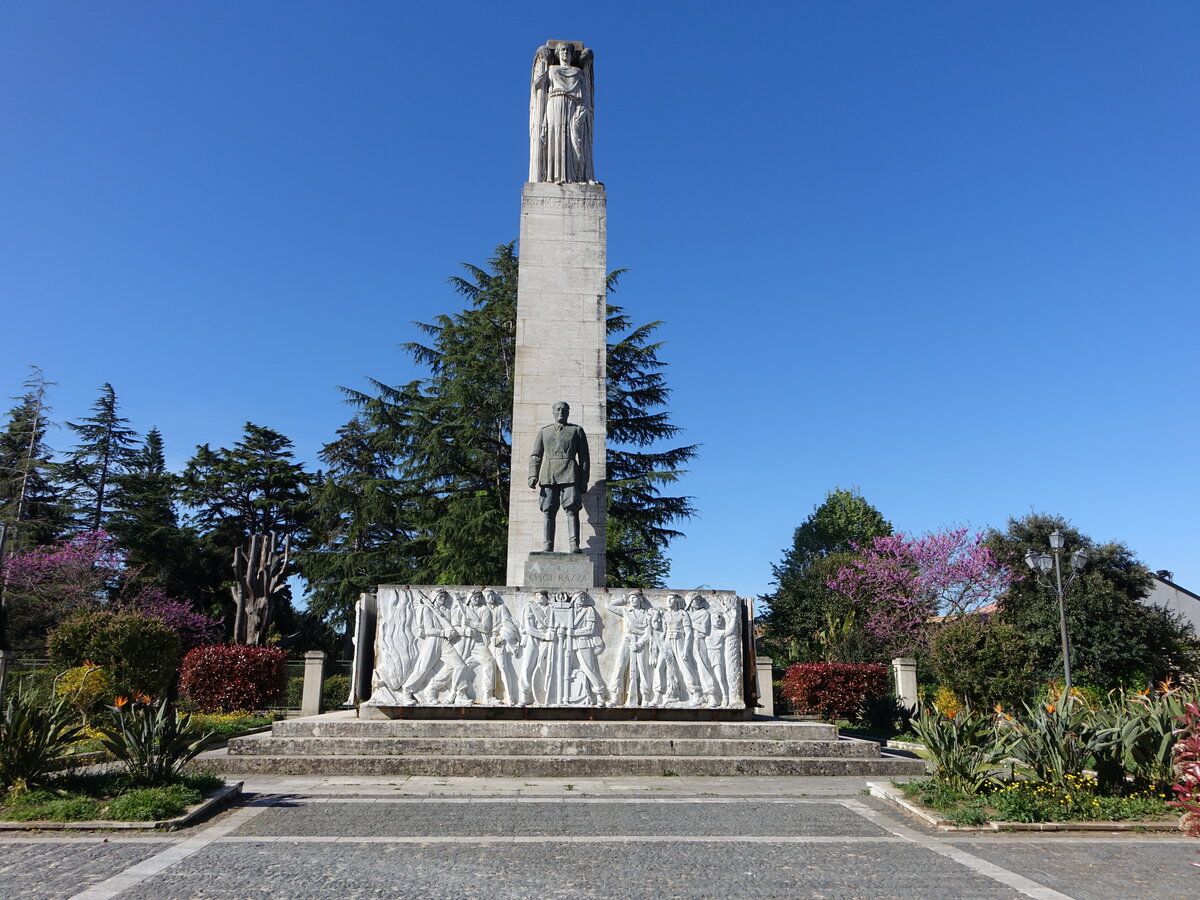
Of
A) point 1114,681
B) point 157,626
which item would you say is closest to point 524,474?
point 157,626

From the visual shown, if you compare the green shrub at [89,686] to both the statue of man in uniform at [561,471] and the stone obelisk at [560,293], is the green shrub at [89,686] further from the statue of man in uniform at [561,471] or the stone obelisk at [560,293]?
the statue of man in uniform at [561,471]

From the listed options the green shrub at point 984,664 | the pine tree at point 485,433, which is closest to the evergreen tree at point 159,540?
the pine tree at point 485,433

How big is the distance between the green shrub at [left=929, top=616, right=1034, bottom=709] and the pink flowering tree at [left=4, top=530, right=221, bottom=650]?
2278 cm

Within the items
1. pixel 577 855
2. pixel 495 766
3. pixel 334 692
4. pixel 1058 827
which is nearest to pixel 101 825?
pixel 577 855

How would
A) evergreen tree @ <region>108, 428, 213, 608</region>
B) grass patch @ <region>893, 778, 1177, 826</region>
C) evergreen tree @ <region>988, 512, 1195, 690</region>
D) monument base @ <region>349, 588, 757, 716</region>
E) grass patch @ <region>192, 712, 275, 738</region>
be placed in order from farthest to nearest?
1. evergreen tree @ <region>108, 428, 213, 608</region>
2. evergreen tree @ <region>988, 512, 1195, 690</region>
3. grass patch @ <region>192, 712, 275, 738</region>
4. monument base @ <region>349, 588, 757, 716</region>
5. grass patch @ <region>893, 778, 1177, 826</region>

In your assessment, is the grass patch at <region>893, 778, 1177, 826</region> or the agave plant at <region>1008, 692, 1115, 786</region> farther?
the agave plant at <region>1008, 692, 1115, 786</region>

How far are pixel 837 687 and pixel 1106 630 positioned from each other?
32.5ft

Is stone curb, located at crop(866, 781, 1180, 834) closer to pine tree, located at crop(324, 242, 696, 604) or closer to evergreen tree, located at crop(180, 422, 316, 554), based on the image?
pine tree, located at crop(324, 242, 696, 604)

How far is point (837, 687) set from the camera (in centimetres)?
1708

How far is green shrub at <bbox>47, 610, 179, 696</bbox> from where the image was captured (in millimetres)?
14453

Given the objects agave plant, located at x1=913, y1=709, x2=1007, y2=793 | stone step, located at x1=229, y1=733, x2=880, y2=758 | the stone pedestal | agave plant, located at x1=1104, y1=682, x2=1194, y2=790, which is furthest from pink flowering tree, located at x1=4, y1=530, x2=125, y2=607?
agave plant, located at x1=1104, y1=682, x2=1194, y2=790

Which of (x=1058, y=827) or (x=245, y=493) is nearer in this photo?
(x=1058, y=827)

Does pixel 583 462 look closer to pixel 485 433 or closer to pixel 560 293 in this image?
pixel 560 293

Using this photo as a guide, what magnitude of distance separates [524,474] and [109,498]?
94.6 ft
